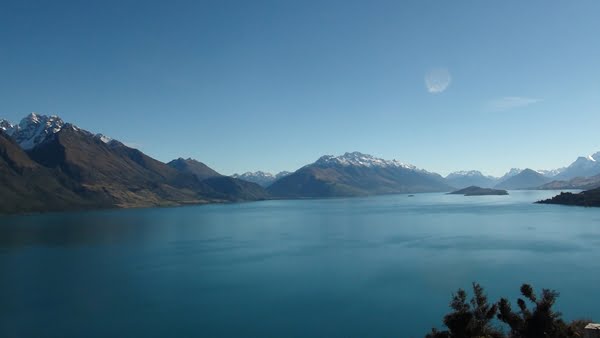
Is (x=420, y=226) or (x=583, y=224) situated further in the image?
(x=420, y=226)

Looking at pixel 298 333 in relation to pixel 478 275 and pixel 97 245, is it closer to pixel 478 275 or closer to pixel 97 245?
pixel 478 275

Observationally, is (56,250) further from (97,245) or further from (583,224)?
(583,224)

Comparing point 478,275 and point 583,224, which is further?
point 583,224

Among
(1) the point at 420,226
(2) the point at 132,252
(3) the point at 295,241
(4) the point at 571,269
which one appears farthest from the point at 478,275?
(1) the point at 420,226

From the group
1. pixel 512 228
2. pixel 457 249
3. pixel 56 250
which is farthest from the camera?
pixel 512 228

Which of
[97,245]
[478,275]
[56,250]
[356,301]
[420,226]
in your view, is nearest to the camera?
[356,301]

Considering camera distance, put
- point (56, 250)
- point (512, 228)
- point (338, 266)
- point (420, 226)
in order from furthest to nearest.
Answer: point (420, 226)
point (512, 228)
point (56, 250)
point (338, 266)

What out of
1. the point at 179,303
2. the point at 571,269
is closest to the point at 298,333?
the point at 179,303
